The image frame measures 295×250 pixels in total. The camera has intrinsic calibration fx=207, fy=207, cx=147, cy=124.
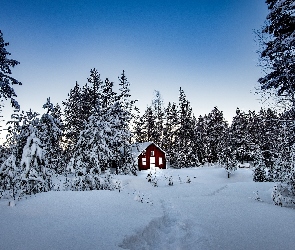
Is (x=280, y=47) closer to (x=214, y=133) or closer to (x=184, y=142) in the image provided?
(x=184, y=142)

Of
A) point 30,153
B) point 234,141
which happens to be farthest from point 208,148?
point 30,153

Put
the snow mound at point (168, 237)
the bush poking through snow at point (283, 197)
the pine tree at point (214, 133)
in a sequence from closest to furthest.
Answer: the snow mound at point (168, 237)
the bush poking through snow at point (283, 197)
the pine tree at point (214, 133)

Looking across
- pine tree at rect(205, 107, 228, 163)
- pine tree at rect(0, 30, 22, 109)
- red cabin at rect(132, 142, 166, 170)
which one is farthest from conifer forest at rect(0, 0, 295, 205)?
pine tree at rect(205, 107, 228, 163)

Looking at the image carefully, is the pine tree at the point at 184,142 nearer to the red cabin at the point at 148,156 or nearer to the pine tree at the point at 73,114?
the red cabin at the point at 148,156

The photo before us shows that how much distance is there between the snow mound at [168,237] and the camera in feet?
16.2

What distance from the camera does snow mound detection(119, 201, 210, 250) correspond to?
16.2 ft

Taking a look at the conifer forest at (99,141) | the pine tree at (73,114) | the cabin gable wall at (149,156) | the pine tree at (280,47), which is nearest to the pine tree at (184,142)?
the cabin gable wall at (149,156)

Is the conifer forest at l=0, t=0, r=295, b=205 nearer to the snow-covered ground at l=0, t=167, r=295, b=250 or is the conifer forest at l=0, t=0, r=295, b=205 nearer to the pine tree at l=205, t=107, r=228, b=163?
the snow-covered ground at l=0, t=167, r=295, b=250

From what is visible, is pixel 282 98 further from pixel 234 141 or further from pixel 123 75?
pixel 234 141

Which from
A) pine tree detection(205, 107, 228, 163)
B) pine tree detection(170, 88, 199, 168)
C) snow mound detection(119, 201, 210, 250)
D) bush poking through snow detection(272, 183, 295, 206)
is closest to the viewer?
snow mound detection(119, 201, 210, 250)

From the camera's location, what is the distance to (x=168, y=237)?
571 centimetres

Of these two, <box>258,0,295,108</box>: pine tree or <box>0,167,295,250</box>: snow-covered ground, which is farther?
<box>258,0,295,108</box>: pine tree

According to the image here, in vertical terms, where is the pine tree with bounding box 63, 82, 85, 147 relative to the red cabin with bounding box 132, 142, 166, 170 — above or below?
above

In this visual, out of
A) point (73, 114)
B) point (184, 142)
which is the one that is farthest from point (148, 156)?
point (73, 114)
